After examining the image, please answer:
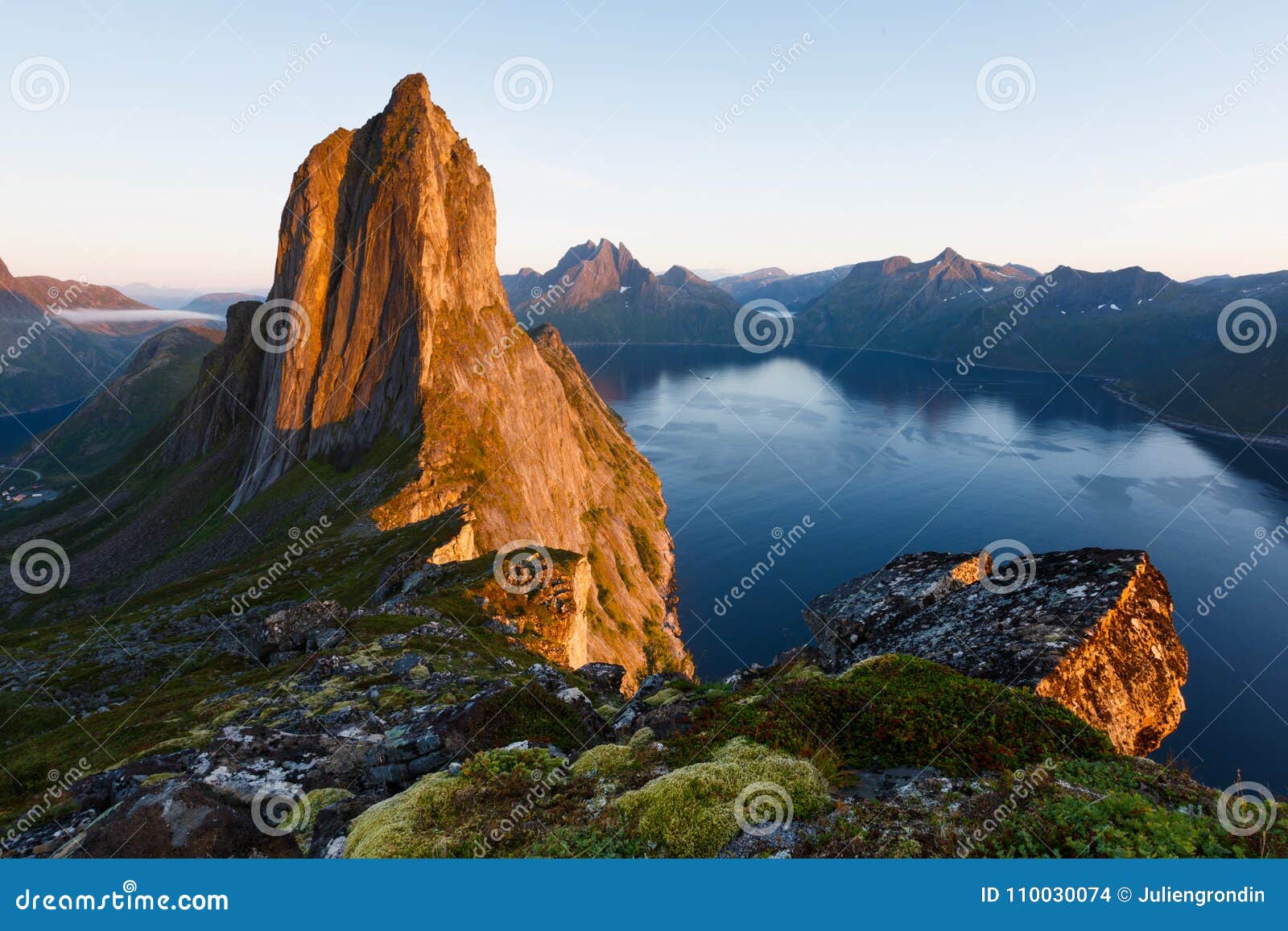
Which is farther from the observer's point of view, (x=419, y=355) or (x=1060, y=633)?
(x=419, y=355)

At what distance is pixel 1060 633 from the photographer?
1320 cm

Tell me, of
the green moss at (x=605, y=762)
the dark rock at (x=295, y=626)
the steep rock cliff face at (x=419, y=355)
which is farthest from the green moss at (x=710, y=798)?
the steep rock cliff face at (x=419, y=355)

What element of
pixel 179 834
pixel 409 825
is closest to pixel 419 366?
pixel 179 834

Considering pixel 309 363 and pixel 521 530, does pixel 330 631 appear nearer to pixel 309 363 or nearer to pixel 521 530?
pixel 521 530

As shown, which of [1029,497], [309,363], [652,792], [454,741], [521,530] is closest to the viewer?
[652,792]

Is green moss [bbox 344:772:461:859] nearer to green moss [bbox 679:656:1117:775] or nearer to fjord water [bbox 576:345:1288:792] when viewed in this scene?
green moss [bbox 679:656:1117:775]

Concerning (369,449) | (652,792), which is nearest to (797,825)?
(652,792)

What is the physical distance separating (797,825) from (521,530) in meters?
64.0

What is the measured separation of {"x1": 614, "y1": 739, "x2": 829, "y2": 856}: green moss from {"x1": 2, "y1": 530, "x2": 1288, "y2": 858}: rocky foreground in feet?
0.11

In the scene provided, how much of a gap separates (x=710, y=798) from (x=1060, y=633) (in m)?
9.68

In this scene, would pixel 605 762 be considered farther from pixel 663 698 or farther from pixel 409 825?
pixel 663 698

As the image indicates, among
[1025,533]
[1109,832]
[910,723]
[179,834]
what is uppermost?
[1109,832]

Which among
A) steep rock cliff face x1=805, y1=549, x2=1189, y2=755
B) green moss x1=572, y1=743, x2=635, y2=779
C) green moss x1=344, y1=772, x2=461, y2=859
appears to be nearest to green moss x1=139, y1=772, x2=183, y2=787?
green moss x1=344, y1=772, x2=461, y2=859

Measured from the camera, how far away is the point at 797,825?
841 cm
